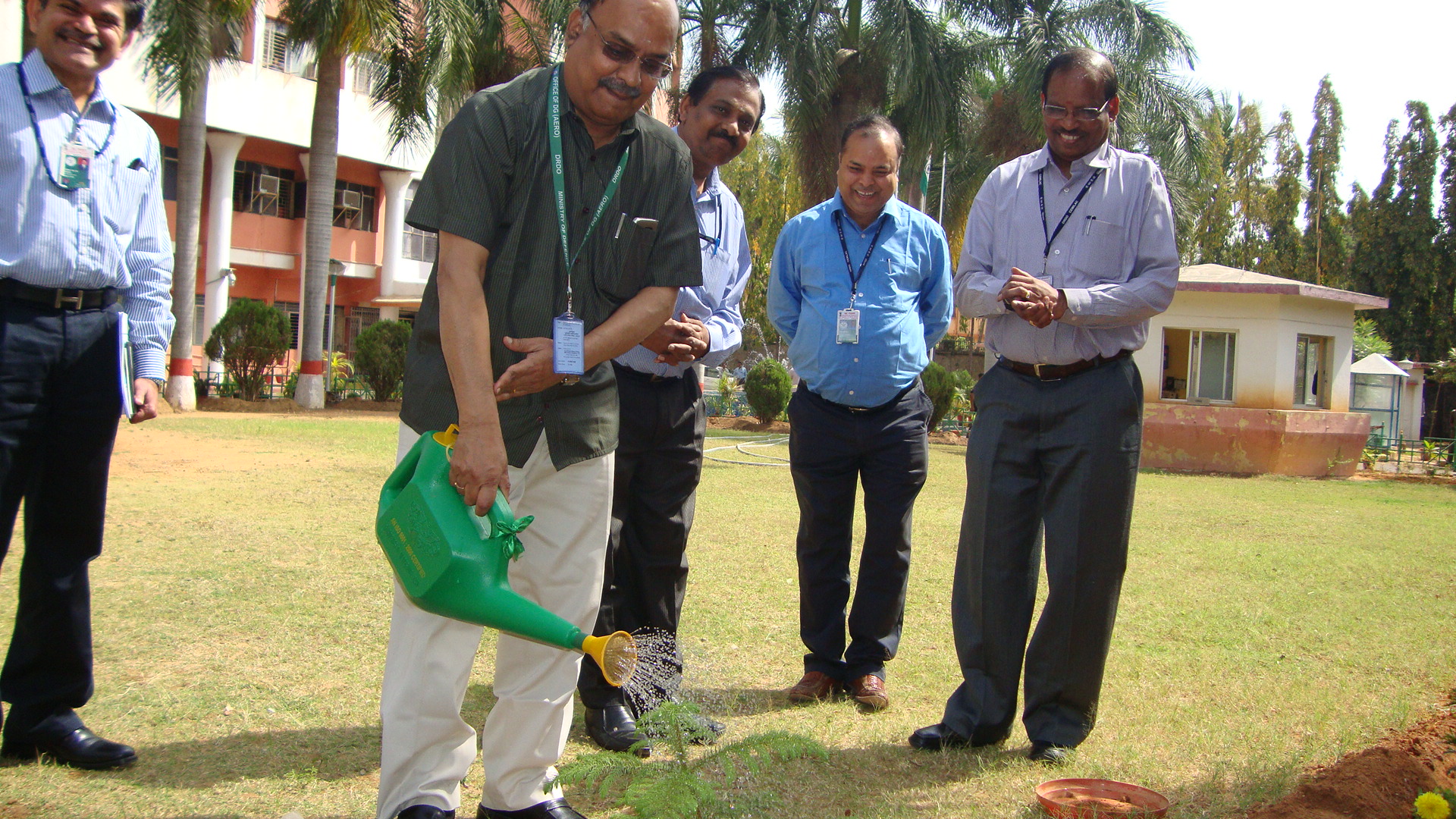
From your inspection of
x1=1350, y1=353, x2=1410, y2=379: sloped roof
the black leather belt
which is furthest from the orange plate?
x1=1350, y1=353, x2=1410, y2=379: sloped roof

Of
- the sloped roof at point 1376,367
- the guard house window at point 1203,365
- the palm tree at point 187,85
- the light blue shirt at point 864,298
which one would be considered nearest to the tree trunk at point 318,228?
the palm tree at point 187,85

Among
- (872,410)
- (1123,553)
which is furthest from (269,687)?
(1123,553)

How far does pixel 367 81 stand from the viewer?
1257 inches

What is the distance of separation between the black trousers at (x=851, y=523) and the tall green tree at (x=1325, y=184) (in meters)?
40.9

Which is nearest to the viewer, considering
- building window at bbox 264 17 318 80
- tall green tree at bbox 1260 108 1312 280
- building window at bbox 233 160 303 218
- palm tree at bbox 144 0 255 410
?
palm tree at bbox 144 0 255 410

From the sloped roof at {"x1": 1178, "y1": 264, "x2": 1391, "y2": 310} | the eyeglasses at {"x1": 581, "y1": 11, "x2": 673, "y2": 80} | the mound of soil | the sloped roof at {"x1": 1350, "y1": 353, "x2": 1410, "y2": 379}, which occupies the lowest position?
the mound of soil

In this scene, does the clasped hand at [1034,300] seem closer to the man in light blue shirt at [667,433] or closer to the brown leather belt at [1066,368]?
the brown leather belt at [1066,368]

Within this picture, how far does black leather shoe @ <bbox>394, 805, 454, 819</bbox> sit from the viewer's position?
248 centimetres

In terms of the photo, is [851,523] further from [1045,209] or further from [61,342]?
[61,342]

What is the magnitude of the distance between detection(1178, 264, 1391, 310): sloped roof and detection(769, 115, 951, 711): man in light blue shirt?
14.0m

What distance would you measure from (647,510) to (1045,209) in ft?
6.00

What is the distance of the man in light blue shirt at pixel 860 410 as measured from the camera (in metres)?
4.30

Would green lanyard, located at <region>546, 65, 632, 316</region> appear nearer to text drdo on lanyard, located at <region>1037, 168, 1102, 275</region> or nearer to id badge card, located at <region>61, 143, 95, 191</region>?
id badge card, located at <region>61, 143, 95, 191</region>

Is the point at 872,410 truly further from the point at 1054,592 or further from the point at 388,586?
the point at 388,586
